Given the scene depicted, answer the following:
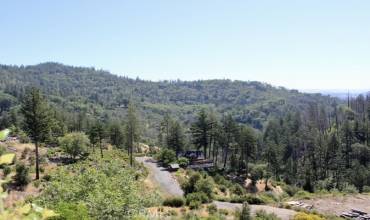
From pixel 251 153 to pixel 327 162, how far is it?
59.5 ft

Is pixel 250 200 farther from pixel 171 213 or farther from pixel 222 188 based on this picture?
pixel 222 188

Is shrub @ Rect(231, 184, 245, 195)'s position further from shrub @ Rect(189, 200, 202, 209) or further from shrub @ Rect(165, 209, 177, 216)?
shrub @ Rect(165, 209, 177, 216)

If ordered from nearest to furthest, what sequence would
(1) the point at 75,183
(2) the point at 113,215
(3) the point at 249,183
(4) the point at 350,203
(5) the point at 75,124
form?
1. (2) the point at 113,215
2. (1) the point at 75,183
3. (4) the point at 350,203
4. (3) the point at 249,183
5. (5) the point at 75,124

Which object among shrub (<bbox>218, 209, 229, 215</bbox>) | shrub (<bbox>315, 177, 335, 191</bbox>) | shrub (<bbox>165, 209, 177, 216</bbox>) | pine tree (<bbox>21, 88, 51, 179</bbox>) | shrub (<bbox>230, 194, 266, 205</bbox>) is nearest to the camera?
shrub (<bbox>165, 209, 177, 216</bbox>)

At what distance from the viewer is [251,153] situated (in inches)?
2343

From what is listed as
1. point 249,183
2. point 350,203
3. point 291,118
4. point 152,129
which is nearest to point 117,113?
point 152,129

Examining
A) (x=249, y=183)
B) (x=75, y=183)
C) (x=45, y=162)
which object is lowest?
(x=249, y=183)

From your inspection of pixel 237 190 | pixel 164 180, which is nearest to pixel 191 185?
pixel 164 180

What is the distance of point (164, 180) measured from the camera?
44.2 meters

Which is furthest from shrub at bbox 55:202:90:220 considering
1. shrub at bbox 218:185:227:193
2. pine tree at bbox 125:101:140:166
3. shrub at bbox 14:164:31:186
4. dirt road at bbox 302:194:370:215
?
pine tree at bbox 125:101:140:166

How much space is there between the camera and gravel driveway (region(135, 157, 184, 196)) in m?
39.5

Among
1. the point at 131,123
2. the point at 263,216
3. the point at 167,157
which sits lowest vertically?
the point at 263,216

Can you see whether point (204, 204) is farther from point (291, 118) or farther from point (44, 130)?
point (291, 118)

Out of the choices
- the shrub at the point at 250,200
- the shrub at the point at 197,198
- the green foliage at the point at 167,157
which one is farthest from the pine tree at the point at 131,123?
the shrub at the point at 197,198
